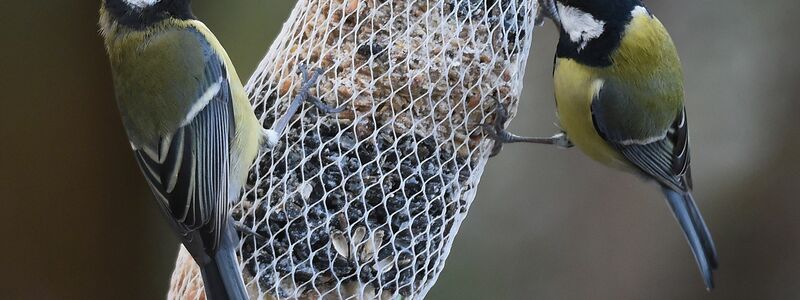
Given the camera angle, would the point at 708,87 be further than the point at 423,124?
Yes

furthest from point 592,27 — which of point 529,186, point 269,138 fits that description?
point 529,186

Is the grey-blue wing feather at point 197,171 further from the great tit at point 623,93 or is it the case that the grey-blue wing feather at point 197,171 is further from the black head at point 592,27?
the black head at point 592,27

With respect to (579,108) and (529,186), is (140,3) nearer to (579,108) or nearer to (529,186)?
(579,108)

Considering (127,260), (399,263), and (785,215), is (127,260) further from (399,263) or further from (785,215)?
(785,215)

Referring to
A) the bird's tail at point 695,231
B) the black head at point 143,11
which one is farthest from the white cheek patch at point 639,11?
the black head at point 143,11

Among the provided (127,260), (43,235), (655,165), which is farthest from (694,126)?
(43,235)

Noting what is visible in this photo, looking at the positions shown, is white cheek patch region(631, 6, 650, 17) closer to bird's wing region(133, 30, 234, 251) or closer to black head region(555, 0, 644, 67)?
black head region(555, 0, 644, 67)
